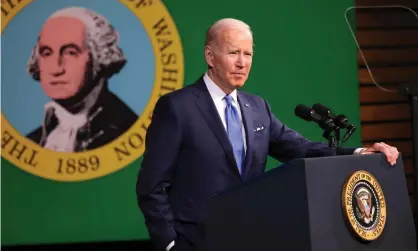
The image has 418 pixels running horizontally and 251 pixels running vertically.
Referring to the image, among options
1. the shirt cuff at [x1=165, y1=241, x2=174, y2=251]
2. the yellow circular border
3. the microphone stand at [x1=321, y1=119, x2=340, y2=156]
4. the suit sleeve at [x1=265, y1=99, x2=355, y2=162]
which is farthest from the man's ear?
the yellow circular border

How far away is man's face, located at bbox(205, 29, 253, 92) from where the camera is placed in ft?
8.01

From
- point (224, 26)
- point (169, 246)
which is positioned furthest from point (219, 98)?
point (169, 246)

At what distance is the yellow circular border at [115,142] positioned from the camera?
4.10m

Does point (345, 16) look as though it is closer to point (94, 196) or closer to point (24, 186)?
point (94, 196)

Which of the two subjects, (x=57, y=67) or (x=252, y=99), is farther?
(x=57, y=67)

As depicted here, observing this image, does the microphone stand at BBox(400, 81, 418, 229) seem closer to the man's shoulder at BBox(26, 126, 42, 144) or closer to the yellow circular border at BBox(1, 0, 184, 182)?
the yellow circular border at BBox(1, 0, 184, 182)

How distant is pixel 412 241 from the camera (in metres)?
2.03

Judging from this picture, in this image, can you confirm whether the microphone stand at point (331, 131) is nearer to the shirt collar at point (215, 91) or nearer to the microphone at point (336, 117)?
the microphone at point (336, 117)

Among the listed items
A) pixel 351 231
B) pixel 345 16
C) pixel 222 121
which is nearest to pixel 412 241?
pixel 351 231

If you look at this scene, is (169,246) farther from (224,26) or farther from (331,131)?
(224,26)

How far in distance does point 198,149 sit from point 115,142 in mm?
1866

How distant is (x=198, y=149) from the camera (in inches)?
94.8

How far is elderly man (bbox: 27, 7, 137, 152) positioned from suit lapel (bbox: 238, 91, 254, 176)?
5.69 ft

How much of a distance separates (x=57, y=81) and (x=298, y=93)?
61.8 inches
